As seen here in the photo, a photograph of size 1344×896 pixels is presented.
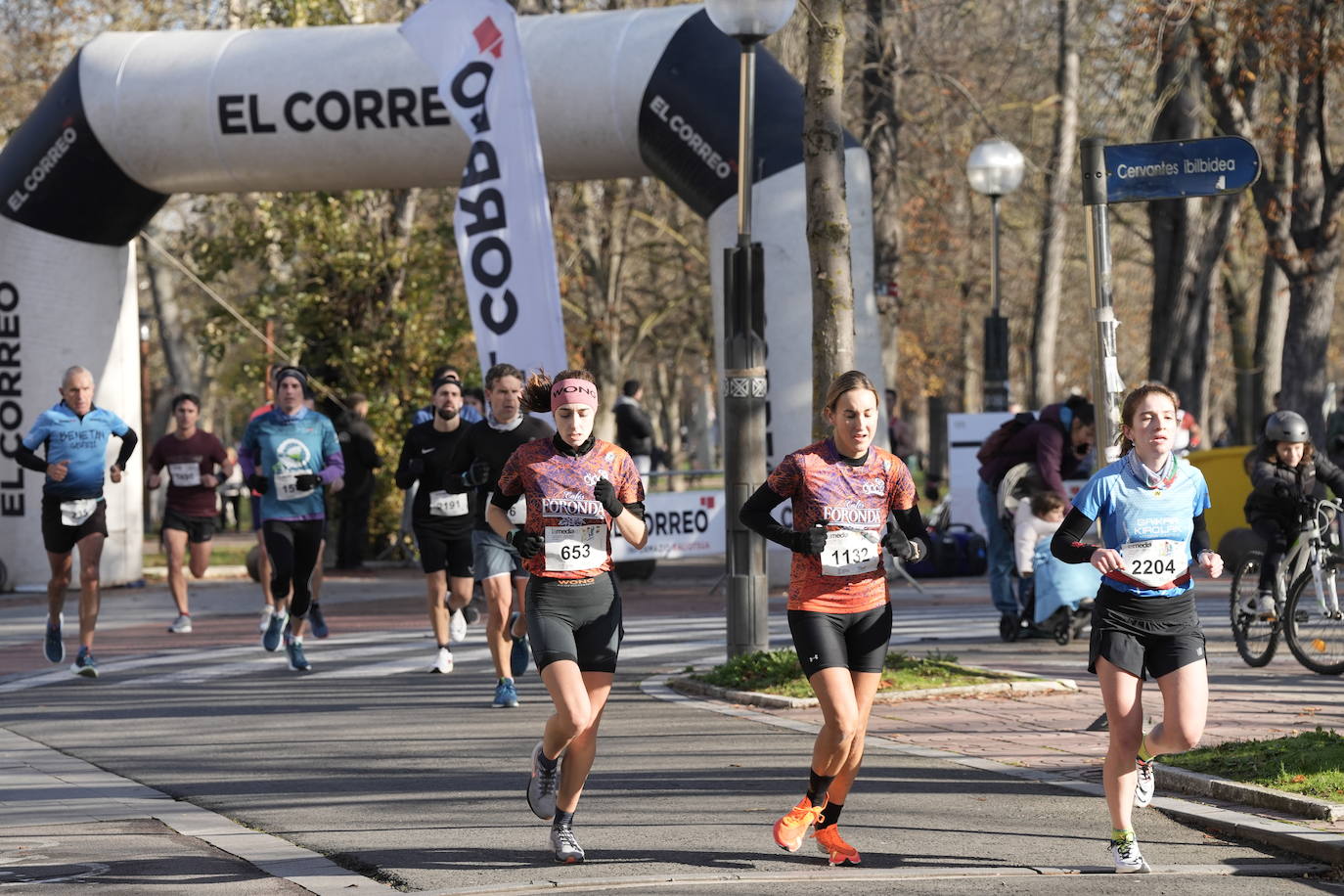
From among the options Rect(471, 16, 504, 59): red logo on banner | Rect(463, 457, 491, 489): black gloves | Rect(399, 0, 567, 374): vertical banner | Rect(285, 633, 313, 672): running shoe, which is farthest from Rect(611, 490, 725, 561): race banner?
Rect(463, 457, 491, 489): black gloves

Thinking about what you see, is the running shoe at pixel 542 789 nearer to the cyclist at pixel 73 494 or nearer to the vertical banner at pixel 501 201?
the cyclist at pixel 73 494

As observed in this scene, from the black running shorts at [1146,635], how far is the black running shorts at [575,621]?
1.69 metres

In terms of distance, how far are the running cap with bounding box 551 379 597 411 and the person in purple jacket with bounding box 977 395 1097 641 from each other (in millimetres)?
7040

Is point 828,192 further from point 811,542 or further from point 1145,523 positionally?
point 1145,523

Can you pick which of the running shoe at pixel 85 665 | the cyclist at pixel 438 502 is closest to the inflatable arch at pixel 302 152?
the cyclist at pixel 438 502

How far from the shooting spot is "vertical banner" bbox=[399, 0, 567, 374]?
15273mm

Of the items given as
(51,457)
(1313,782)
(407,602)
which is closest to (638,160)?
(407,602)

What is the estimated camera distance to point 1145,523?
667 cm

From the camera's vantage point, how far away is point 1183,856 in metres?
6.73

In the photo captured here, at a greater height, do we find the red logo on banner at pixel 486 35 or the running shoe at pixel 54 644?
the red logo on banner at pixel 486 35

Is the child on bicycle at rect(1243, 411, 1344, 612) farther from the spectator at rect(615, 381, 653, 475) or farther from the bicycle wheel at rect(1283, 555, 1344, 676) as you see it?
the spectator at rect(615, 381, 653, 475)

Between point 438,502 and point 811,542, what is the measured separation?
5.72 meters

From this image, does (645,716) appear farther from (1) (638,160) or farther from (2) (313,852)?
(1) (638,160)

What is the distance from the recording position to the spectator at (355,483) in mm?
20953
